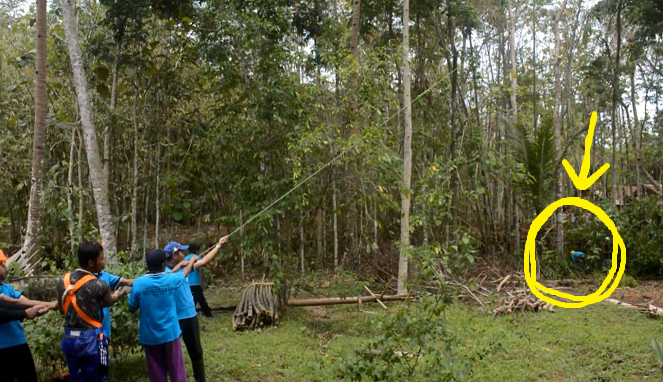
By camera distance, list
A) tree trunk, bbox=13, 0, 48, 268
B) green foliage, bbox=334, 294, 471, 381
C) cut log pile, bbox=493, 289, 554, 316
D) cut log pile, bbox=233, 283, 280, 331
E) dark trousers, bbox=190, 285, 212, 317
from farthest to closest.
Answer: cut log pile, bbox=493, 289, 554, 316 < dark trousers, bbox=190, 285, 212, 317 < cut log pile, bbox=233, 283, 280, 331 < tree trunk, bbox=13, 0, 48, 268 < green foliage, bbox=334, 294, 471, 381

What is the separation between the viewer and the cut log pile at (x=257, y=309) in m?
6.84

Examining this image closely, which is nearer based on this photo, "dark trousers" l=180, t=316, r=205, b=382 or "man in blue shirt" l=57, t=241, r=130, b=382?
"man in blue shirt" l=57, t=241, r=130, b=382

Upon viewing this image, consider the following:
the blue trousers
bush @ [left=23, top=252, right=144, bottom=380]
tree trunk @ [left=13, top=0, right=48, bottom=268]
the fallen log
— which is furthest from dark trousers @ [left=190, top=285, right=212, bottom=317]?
the blue trousers

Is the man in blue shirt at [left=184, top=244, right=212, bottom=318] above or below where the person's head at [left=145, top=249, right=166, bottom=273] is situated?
below

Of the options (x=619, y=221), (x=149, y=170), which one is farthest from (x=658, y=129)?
(x=149, y=170)

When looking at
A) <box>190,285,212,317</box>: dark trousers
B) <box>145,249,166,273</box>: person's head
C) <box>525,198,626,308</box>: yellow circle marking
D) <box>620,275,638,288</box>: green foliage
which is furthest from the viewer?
<box>620,275,638,288</box>: green foliage

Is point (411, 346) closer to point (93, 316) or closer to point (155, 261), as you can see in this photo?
point (155, 261)

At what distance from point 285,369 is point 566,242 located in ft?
28.4

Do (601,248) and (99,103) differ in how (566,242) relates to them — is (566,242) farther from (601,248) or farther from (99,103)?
(99,103)

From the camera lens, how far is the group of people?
134 inches

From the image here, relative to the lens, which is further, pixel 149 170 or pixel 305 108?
pixel 149 170

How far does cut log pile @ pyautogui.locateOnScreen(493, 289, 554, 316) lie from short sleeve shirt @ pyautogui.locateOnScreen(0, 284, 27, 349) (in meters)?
5.72

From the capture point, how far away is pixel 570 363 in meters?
5.25

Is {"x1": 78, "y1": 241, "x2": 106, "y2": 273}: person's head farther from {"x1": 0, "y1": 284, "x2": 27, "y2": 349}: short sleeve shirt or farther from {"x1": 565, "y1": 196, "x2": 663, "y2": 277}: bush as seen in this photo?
{"x1": 565, "y1": 196, "x2": 663, "y2": 277}: bush
